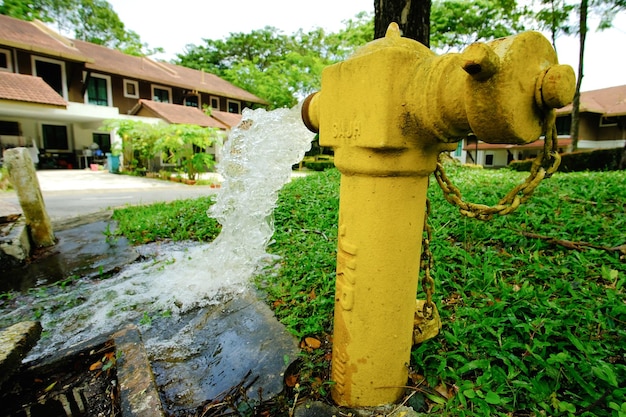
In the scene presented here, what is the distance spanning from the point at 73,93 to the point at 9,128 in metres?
3.57

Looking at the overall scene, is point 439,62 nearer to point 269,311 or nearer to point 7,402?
point 269,311

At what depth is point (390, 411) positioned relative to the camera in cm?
139

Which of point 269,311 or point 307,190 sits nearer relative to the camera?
point 269,311

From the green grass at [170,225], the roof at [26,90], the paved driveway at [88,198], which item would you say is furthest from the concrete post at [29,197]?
the roof at [26,90]

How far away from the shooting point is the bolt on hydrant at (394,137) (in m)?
0.86

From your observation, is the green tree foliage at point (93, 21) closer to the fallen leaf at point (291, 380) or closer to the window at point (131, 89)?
the window at point (131, 89)

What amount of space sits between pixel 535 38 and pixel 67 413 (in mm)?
2290

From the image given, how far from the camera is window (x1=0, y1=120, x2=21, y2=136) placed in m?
17.5

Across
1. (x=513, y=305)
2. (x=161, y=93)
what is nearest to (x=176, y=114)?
(x=161, y=93)

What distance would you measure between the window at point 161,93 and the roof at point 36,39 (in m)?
4.70

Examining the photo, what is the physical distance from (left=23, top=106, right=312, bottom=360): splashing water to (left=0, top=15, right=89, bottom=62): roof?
→ 16619mm

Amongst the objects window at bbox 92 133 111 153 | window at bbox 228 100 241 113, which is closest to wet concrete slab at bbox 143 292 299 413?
window at bbox 92 133 111 153

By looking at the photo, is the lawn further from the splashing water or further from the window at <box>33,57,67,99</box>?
the window at <box>33,57,67,99</box>

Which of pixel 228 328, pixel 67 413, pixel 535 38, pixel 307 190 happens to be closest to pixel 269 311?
pixel 228 328
